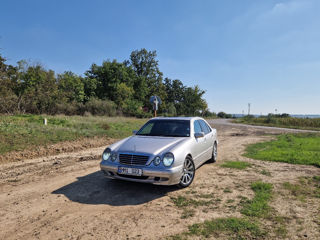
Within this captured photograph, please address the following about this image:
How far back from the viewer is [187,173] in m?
4.57

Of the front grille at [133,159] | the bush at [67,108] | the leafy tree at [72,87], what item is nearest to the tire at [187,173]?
the front grille at [133,159]

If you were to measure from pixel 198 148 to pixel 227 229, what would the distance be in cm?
253

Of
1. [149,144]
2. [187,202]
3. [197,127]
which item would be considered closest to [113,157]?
[149,144]

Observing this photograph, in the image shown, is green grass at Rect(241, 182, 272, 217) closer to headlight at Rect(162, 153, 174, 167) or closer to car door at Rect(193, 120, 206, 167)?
car door at Rect(193, 120, 206, 167)

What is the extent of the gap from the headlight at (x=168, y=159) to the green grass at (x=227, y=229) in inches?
51.2

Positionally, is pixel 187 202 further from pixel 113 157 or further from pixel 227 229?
pixel 113 157

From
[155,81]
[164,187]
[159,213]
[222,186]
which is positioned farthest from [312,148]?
[155,81]

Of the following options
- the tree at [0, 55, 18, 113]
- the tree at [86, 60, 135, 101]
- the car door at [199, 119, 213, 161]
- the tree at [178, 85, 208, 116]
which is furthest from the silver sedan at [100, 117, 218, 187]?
the tree at [178, 85, 208, 116]

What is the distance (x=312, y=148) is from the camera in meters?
9.52

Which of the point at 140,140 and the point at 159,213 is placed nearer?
the point at 159,213

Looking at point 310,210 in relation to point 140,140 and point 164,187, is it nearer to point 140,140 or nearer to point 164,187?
point 164,187

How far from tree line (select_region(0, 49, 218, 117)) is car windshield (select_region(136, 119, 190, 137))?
16.9 meters

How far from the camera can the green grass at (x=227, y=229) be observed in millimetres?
2707

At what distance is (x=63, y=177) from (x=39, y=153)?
11.1 feet
